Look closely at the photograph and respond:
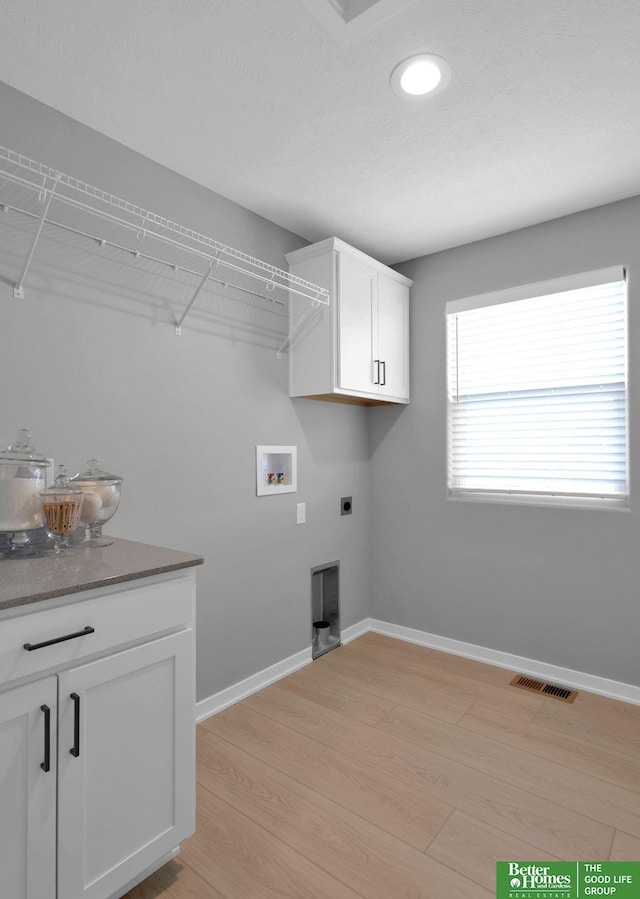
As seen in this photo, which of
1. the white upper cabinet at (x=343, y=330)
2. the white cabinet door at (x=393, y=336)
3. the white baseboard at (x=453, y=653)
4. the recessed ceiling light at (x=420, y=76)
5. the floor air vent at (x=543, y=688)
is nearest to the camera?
the recessed ceiling light at (x=420, y=76)

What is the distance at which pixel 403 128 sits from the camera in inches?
77.9

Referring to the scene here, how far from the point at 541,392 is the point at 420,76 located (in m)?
1.74

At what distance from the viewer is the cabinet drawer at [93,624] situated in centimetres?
112

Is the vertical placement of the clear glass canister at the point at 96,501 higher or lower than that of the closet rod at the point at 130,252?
lower

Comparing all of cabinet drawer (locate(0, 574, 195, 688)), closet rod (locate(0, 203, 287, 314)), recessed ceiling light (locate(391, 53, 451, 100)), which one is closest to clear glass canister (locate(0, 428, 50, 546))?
cabinet drawer (locate(0, 574, 195, 688))

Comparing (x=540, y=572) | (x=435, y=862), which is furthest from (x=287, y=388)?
(x=435, y=862)

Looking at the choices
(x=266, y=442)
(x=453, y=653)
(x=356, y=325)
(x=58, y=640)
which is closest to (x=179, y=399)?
(x=266, y=442)

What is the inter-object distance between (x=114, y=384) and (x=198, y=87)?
3.68ft

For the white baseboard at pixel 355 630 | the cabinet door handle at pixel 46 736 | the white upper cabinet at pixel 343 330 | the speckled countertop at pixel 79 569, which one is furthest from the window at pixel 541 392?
the cabinet door handle at pixel 46 736

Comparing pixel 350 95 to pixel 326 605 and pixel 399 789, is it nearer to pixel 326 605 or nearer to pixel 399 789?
pixel 399 789

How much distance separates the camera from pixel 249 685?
8.58 ft

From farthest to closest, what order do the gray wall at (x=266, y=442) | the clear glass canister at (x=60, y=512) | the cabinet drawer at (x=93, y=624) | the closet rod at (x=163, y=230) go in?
the gray wall at (x=266, y=442) < the closet rod at (x=163, y=230) < the clear glass canister at (x=60, y=512) < the cabinet drawer at (x=93, y=624)

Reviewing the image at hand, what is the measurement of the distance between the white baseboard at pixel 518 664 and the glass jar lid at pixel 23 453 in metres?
2.57

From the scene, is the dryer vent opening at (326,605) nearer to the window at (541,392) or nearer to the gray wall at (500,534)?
the gray wall at (500,534)
